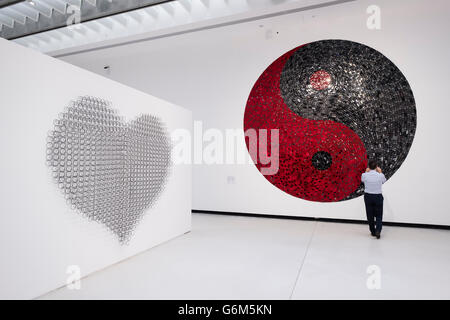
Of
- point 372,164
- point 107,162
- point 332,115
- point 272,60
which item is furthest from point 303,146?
point 107,162

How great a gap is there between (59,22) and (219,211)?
466cm

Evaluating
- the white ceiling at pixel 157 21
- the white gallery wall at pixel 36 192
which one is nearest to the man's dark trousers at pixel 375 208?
the white ceiling at pixel 157 21

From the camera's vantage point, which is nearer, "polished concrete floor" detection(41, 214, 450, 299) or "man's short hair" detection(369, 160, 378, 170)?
"polished concrete floor" detection(41, 214, 450, 299)

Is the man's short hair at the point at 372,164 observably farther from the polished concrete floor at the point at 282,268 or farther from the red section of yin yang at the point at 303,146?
the polished concrete floor at the point at 282,268

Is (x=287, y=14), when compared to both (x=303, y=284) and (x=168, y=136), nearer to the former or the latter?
(x=168, y=136)

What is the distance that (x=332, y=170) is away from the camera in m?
4.96

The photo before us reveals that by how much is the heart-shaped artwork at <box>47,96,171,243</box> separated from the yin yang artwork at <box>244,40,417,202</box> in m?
→ 2.58

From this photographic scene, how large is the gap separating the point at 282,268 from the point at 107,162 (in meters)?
2.01

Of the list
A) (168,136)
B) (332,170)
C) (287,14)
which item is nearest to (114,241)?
(168,136)

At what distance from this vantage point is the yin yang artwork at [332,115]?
4.66m

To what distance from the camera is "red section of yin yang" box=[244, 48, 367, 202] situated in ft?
16.0

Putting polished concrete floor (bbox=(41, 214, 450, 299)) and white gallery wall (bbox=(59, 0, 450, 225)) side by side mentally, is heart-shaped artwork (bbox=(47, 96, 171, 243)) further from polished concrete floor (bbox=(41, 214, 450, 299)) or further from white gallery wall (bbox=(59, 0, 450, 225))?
white gallery wall (bbox=(59, 0, 450, 225))

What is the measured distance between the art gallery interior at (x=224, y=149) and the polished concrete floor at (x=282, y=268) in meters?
0.02
